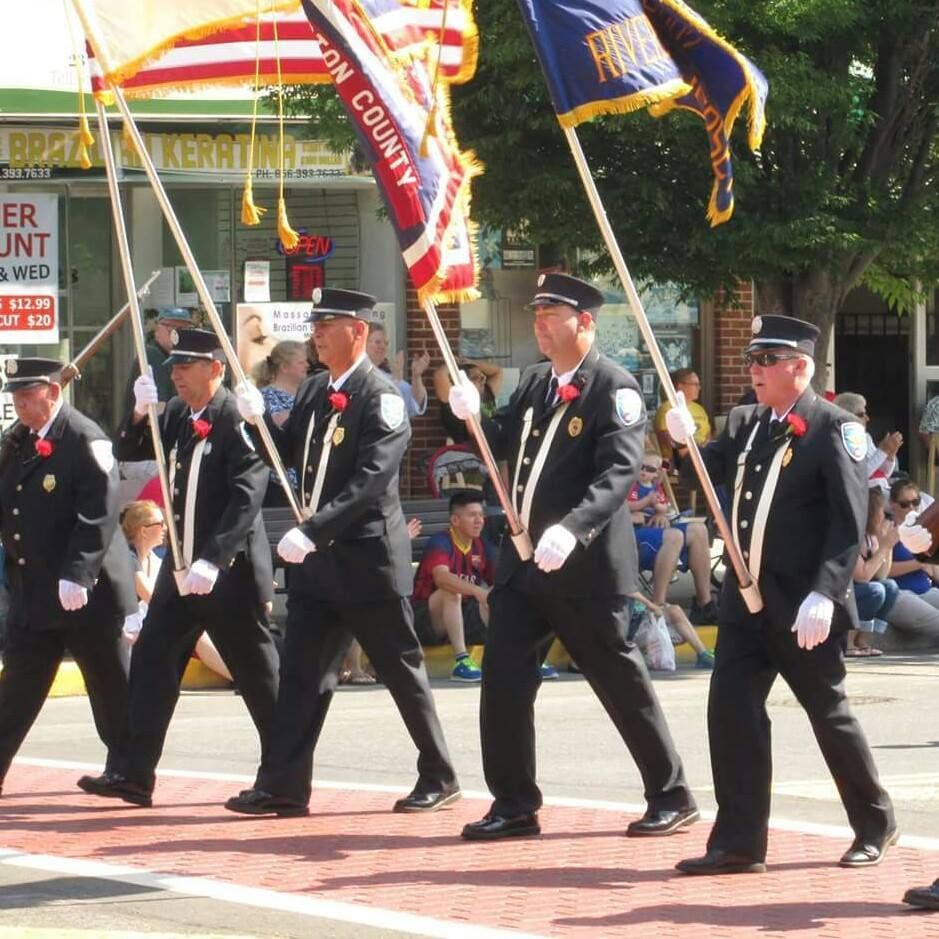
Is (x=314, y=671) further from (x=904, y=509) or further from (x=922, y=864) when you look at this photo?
(x=904, y=509)

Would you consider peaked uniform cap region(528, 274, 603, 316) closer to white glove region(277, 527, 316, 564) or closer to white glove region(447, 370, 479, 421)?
white glove region(447, 370, 479, 421)

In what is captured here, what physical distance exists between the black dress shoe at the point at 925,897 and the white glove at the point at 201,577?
3257 millimetres

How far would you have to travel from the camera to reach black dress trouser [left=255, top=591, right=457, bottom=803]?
9.26m

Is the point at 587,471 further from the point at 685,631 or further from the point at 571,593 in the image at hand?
the point at 685,631

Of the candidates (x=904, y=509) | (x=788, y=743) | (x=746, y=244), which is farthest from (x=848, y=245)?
(x=788, y=743)

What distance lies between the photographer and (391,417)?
9273mm

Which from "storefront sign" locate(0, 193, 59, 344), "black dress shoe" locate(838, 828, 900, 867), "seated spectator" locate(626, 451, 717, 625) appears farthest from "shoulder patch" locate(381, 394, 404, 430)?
A: "storefront sign" locate(0, 193, 59, 344)

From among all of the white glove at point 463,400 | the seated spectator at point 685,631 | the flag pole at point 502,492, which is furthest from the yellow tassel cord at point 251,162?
the seated spectator at point 685,631

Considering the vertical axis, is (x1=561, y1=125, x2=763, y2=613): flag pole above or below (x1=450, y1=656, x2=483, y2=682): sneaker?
above

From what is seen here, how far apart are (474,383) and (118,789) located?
973 cm

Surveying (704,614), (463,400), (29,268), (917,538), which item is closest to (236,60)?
(463,400)

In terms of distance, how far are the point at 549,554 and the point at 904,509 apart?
840cm

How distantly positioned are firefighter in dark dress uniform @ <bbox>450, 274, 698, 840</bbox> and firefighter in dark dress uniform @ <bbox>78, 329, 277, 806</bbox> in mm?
1253

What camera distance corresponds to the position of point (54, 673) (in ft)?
33.1
